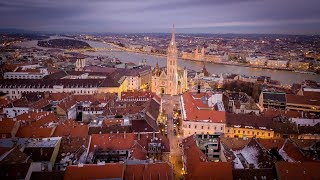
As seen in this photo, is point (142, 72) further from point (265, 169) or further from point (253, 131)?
point (265, 169)

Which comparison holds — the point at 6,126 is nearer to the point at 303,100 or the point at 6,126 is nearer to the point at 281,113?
the point at 281,113

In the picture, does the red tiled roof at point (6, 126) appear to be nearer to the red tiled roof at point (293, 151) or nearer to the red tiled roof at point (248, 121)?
the red tiled roof at point (248, 121)

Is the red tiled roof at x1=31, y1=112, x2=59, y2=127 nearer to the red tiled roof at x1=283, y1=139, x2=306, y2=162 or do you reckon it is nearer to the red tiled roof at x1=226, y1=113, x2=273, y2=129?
the red tiled roof at x1=226, y1=113, x2=273, y2=129

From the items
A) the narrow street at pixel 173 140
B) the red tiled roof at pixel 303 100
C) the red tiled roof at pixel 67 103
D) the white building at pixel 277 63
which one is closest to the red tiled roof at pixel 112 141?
the narrow street at pixel 173 140

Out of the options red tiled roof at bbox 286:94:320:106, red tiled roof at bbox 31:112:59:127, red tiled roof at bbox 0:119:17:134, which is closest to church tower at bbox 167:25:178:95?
red tiled roof at bbox 286:94:320:106

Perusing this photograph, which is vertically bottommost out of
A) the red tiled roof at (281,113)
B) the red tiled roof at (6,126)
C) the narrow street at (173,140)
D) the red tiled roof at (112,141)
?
the narrow street at (173,140)

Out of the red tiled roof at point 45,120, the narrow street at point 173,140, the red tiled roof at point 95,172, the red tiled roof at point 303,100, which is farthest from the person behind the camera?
the red tiled roof at point 303,100
